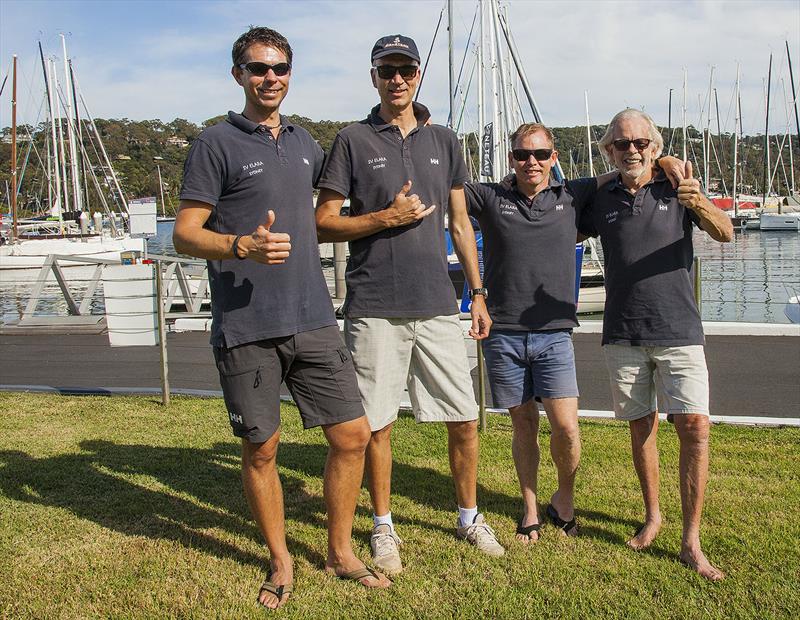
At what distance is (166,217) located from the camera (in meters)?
81.6

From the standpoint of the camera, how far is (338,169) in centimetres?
358

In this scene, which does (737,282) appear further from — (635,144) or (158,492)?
(158,492)

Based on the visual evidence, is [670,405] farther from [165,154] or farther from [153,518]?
[165,154]

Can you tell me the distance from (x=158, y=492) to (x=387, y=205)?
91.7 inches

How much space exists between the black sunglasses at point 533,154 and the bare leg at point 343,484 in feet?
5.04

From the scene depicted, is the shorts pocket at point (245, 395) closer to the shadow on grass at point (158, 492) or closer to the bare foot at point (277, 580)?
the bare foot at point (277, 580)

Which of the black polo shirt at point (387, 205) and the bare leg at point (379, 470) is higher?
the black polo shirt at point (387, 205)

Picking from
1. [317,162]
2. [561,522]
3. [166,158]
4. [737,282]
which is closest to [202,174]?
[317,162]

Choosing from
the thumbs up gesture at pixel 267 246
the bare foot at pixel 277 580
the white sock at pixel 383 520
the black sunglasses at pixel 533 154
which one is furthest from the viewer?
the black sunglasses at pixel 533 154

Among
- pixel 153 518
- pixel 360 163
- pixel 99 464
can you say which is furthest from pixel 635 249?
pixel 99 464

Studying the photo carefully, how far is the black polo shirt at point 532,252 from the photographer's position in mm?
3977

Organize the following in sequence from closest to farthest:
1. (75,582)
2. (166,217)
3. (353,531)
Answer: (75,582) < (353,531) < (166,217)

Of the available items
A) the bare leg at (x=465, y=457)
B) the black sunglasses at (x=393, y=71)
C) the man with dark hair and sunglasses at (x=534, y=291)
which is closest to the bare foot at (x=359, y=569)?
the bare leg at (x=465, y=457)

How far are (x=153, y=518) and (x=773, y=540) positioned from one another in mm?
3153
